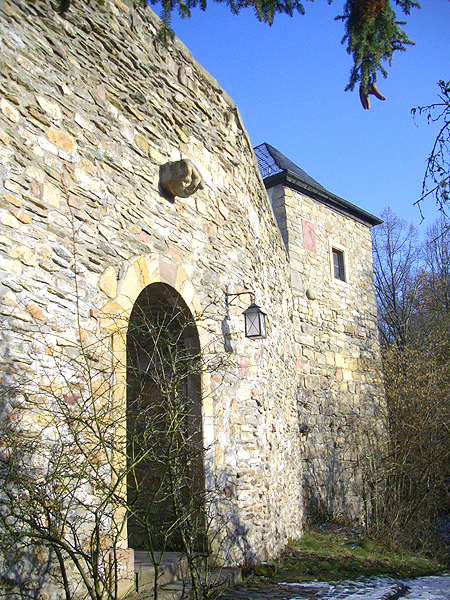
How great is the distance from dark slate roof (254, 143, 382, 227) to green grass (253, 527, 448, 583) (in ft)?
18.6

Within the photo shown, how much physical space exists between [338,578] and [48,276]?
410 cm

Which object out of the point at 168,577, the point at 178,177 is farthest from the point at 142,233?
the point at 168,577

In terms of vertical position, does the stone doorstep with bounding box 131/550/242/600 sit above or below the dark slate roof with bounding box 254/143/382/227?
below

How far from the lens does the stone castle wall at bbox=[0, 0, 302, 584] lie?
3262 mm

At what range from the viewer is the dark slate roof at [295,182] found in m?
9.65

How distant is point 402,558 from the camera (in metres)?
6.68

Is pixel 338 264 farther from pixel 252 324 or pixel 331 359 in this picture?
pixel 252 324

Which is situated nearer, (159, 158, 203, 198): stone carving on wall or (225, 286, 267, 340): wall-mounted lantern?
(159, 158, 203, 198): stone carving on wall

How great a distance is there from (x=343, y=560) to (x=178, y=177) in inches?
175

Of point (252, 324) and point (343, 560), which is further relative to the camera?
point (343, 560)

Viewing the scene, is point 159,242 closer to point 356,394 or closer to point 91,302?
point 91,302

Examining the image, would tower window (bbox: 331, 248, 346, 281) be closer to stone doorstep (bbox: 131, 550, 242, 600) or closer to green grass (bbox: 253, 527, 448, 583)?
green grass (bbox: 253, 527, 448, 583)

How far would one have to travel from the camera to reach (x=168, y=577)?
3820 millimetres

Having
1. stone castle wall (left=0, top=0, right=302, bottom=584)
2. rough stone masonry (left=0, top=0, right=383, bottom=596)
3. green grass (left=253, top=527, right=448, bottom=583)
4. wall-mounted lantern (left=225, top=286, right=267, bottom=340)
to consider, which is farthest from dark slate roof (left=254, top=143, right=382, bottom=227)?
green grass (left=253, top=527, right=448, bottom=583)
